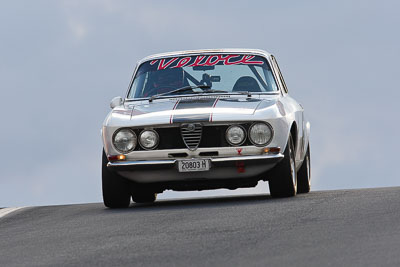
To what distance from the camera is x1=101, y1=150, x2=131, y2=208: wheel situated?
10.7 meters

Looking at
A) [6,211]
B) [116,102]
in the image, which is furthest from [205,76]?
[6,211]

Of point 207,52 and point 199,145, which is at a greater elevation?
point 207,52

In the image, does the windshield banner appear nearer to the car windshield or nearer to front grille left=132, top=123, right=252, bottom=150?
the car windshield

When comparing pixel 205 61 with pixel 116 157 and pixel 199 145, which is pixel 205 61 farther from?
pixel 116 157

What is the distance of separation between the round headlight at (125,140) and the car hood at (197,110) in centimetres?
12

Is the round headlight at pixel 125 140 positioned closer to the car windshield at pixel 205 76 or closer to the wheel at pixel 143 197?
the car windshield at pixel 205 76

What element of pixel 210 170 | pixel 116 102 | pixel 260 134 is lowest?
pixel 210 170

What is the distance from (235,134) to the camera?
10383 millimetres

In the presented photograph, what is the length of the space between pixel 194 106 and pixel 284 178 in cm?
118

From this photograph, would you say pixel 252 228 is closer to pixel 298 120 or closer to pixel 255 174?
pixel 255 174

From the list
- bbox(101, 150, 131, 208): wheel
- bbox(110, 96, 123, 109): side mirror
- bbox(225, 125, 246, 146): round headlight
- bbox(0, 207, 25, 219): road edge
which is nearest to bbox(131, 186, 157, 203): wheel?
bbox(110, 96, 123, 109): side mirror

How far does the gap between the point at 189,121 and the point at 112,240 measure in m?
3.19

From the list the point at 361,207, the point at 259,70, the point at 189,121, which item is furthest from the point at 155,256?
the point at 259,70

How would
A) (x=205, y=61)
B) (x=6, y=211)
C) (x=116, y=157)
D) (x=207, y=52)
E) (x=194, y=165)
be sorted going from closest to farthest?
1. (x=194, y=165)
2. (x=116, y=157)
3. (x=6, y=211)
4. (x=205, y=61)
5. (x=207, y=52)
